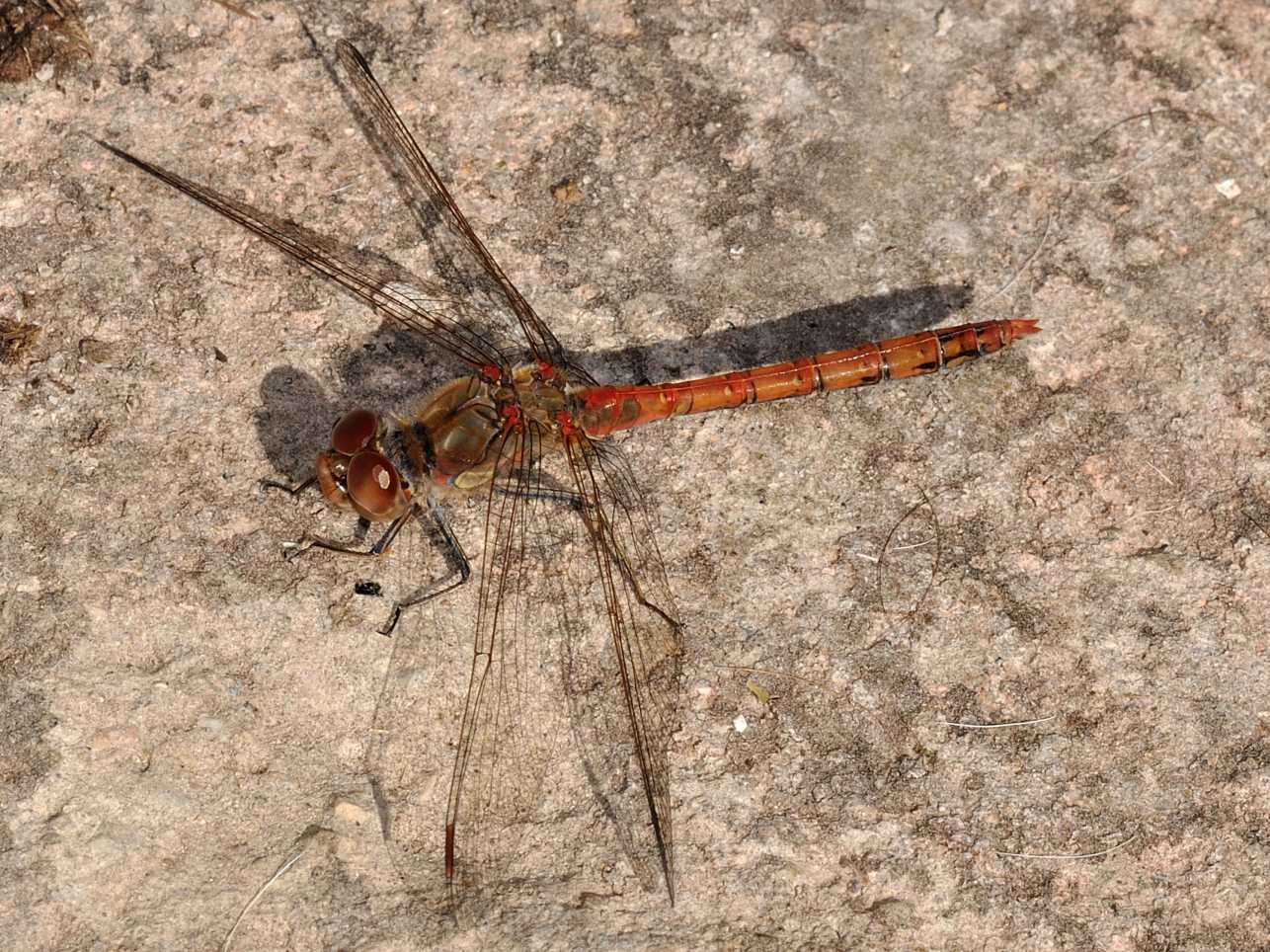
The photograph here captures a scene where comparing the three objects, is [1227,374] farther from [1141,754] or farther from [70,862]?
[70,862]

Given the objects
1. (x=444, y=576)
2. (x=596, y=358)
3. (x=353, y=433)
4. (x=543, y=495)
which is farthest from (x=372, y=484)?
(x=596, y=358)

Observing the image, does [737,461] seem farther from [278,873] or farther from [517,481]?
[278,873]

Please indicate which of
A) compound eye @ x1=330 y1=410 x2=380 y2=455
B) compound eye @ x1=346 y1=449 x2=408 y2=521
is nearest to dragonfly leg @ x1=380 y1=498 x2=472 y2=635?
compound eye @ x1=346 y1=449 x2=408 y2=521

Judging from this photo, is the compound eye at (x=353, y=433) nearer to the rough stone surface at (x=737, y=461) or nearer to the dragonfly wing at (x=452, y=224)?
the rough stone surface at (x=737, y=461)

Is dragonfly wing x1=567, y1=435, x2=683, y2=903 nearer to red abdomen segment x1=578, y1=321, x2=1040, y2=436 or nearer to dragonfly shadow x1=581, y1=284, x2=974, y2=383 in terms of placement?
red abdomen segment x1=578, y1=321, x2=1040, y2=436

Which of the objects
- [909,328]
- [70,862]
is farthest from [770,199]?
[70,862]

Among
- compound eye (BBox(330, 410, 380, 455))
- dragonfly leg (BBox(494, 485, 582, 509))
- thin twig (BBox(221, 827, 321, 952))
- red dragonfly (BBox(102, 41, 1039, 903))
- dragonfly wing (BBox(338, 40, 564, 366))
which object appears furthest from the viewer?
dragonfly wing (BBox(338, 40, 564, 366))
